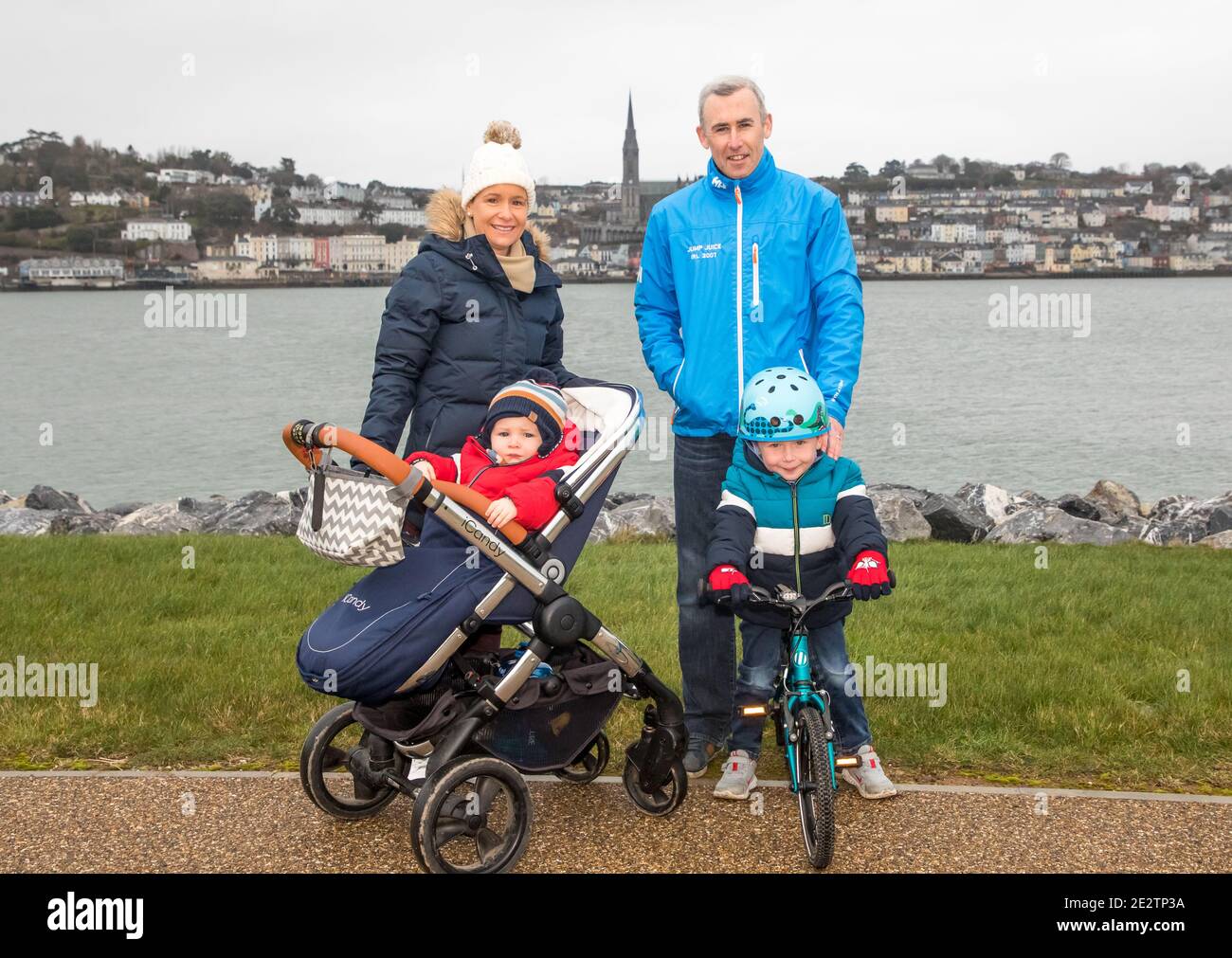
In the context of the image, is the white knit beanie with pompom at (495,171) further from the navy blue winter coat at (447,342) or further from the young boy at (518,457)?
the young boy at (518,457)

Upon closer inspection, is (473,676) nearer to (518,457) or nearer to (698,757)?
(518,457)

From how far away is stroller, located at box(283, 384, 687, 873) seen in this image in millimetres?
3840

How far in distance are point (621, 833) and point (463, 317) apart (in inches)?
68.0

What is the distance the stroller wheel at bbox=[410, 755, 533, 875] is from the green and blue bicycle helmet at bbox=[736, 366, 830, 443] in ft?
4.24

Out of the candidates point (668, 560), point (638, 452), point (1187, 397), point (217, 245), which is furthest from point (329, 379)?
point (217, 245)

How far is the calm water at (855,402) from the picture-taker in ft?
78.7

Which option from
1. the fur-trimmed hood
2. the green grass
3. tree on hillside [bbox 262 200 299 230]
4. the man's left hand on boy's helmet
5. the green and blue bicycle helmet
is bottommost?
the green grass

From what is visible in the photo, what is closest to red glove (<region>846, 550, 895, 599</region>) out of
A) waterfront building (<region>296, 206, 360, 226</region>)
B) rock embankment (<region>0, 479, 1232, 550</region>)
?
rock embankment (<region>0, 479, 1232, 550</region>)

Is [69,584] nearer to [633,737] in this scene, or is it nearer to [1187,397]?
[633,737]

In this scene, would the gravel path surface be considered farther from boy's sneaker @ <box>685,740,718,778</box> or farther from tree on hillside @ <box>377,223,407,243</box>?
tree on hillside @ <box>377,223,407,243</box>

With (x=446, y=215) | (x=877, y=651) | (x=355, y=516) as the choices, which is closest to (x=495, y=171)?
(x=446, y=215)

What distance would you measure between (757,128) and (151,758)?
124 inches

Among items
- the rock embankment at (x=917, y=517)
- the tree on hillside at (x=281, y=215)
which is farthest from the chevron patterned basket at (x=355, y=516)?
the tree on hillside at (x=281, y=215)

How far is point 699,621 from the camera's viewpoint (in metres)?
4.97
